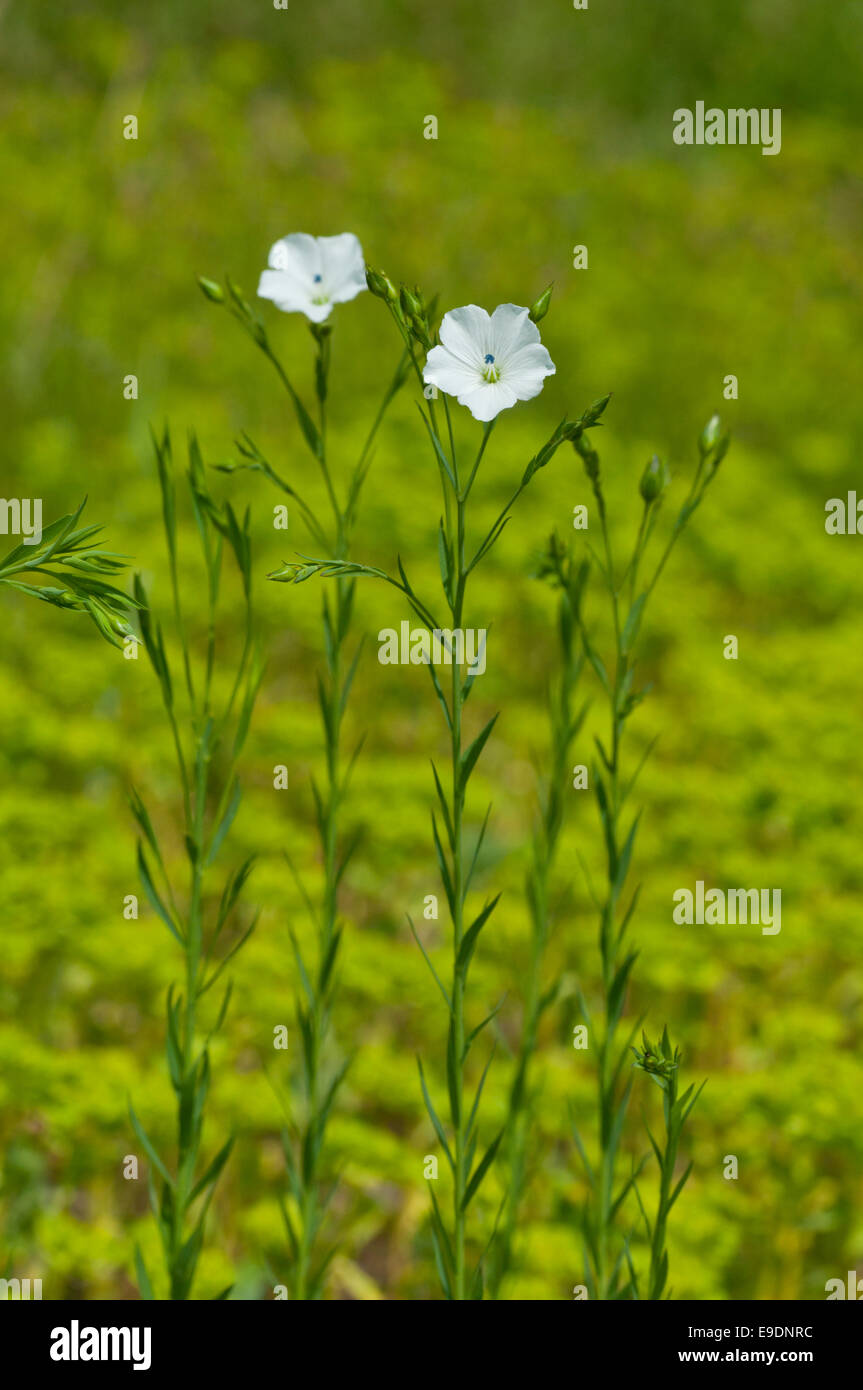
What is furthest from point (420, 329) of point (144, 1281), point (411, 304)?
point (144, 1281)

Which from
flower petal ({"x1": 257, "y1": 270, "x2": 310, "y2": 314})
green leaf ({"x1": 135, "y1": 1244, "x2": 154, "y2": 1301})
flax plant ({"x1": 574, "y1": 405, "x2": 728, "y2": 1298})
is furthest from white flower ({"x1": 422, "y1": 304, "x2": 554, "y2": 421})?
green leaf ({"x1": 135, "y1": 1244, "x2": 154, "y2": 1301})

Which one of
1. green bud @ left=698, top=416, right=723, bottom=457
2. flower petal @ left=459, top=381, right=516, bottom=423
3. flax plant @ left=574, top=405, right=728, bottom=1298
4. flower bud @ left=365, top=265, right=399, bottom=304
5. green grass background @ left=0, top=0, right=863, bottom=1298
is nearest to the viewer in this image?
flower petal @ left=459, top=381, right=516, bottom=423

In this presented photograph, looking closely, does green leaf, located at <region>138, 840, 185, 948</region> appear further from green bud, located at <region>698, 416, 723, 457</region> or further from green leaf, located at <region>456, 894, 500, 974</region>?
green bud, located at <region>698, 416, 723, 457</region>

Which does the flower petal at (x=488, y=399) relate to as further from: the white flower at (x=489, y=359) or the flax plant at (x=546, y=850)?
the flax plant at (x=546, y=850)

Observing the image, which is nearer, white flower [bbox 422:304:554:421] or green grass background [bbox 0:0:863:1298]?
white flower [bbox 422:304:554:421]

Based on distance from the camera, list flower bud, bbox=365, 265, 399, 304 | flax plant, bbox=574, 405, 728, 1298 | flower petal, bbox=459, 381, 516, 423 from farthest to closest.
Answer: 1. flax plant, bbox=574, 405, 728, 1298
2. flower bud, bbox=365, 265, 399, 304
3. flower petal, bbox=459, 381, 516, 423

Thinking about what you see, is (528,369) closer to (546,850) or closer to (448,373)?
(448,373)
